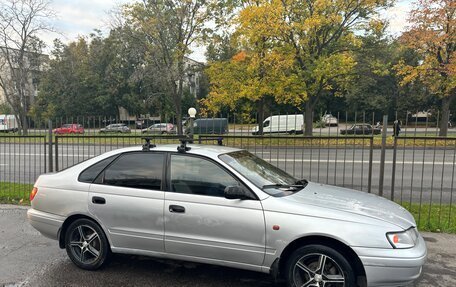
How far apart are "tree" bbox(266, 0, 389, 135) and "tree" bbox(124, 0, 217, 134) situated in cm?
718

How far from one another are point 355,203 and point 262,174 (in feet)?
3.45

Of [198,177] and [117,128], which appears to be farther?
[117,128]

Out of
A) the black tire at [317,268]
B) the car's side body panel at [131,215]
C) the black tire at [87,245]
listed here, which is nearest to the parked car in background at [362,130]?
the black tire at [317,268]

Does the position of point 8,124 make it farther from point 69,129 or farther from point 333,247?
point 333,247

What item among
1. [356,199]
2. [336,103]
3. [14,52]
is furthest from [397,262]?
[336,103]

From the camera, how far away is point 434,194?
8414 mm

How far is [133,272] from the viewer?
390 cm

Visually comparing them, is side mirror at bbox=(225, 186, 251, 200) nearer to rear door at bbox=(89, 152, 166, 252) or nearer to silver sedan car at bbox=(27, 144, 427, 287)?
silver sedan car at bbox=(27, 144, 427, 287)

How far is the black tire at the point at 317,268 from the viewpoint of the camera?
3.07 meters

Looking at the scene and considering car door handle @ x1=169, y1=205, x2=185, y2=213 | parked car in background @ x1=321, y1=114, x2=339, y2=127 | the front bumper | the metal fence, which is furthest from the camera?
parked car in background @ x1=321, y1=114, x2=339, y2=127

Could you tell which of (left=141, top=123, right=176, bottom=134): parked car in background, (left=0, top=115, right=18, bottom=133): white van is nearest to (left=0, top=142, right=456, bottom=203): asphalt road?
(left=0, top=115, right=18, bottom=133): white van

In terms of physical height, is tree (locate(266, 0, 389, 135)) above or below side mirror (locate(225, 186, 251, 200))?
above

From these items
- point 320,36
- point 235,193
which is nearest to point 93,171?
point 235,193

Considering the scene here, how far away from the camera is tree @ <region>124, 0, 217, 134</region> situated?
82.4 feet
